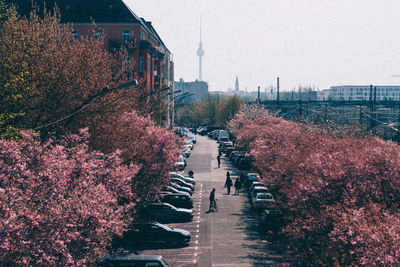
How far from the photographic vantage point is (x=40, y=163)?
13547 millimetres

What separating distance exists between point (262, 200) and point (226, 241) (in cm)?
820

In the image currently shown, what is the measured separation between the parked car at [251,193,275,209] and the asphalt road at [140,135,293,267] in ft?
2.41

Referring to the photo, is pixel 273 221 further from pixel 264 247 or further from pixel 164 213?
pixel 164 213

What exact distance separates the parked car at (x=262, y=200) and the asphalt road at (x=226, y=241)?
2.41 ft

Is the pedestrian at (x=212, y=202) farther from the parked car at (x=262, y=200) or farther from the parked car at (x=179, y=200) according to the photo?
the parked car at (x=262, y=200)

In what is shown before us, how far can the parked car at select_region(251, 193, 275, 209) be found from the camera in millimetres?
32844

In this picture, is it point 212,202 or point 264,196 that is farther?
point 212,202

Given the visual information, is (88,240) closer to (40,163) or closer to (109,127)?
(40,163)

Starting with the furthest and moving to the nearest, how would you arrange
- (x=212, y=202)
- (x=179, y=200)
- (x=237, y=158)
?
(x=237, y=158) → (x=212, y=202) → (x=179, y=200)

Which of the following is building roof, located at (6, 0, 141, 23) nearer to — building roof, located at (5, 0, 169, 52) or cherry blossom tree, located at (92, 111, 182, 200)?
building roof, located at (5, 0, 169, 52)

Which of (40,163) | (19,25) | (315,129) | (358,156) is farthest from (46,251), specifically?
(315,129)

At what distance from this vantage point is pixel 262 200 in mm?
A: 33188

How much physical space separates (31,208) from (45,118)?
9.93m

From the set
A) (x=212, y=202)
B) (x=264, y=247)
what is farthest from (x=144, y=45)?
(x=264, y=247)
